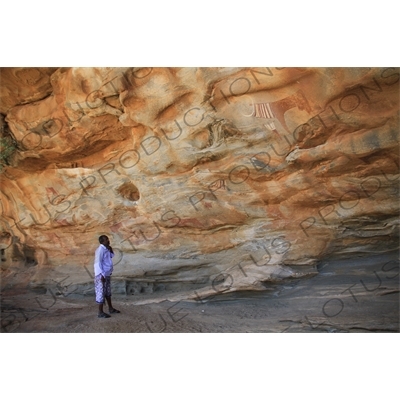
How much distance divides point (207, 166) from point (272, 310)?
2184 millimetres

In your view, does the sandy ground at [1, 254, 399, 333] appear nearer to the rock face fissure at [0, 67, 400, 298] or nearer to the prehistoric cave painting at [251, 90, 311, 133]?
the rock face fissure at [0, 67, 400, 298]

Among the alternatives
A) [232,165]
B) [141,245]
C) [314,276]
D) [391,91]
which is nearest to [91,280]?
[141,245]

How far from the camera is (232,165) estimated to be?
6090 mm

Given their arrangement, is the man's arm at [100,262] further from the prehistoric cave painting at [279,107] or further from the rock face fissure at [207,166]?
the prehistoric cave painting at [279,107]

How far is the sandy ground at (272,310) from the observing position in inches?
215

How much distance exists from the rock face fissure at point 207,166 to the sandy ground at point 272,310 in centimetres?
21

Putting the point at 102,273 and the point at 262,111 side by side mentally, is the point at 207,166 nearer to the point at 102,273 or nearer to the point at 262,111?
the point at 262,111

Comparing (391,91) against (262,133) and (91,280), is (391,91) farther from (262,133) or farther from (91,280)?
(91,280)

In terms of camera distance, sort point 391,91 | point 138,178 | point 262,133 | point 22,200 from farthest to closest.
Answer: point 22,200 → point 138,178 → point 262,133 → point 391,91

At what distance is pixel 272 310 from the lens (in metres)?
5.83

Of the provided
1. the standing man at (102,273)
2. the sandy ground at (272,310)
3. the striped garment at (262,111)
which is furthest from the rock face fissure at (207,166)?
the standing man at (102,273)

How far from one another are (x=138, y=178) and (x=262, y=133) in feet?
6.44

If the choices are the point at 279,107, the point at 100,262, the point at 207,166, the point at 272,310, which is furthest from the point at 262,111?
the point at 100,262

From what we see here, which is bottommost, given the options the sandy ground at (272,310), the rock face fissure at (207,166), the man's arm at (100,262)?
the sandy ground at (272,310)
